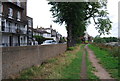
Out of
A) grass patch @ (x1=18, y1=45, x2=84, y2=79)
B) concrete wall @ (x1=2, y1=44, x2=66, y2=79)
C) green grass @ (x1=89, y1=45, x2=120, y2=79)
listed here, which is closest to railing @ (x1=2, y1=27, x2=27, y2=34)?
green grass @ (x1=89, y1=45, x2=120, y2=79)

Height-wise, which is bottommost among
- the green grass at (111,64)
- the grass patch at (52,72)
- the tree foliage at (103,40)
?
the green grass at (111,64)

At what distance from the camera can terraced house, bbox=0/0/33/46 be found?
1326 inches

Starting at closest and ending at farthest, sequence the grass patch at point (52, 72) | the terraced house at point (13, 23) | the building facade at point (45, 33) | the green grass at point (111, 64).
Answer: the grass patch at point (52, 72)
the green grass at point (111, 64)
the terraced house at point (13, 23)
the building facade at point (45, 33)

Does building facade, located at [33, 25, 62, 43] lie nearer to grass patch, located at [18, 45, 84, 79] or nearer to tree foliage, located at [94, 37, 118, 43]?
tree foliage, located at [94, 37, 118, 43]

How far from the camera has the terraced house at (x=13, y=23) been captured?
111ft

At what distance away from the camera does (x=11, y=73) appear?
609 cm

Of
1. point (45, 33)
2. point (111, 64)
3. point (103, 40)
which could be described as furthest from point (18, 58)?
point (45, 33)

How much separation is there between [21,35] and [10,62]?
118 feet

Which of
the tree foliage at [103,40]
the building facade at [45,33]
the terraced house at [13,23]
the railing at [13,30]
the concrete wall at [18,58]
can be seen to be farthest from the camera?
the building facade at [45,33]

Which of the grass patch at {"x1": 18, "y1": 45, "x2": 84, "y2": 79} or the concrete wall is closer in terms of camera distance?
the concrete wall

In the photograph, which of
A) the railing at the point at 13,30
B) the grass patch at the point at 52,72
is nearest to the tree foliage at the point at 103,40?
the railing at the point at 13,30

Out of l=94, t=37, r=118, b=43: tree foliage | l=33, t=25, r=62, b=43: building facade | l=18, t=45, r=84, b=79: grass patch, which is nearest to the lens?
l=18, t=45, r=84, b=79: grass patch


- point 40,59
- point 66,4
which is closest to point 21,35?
point 66,4

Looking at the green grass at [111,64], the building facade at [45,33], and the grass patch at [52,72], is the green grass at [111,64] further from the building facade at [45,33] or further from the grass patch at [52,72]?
the building facade at [45,33]
